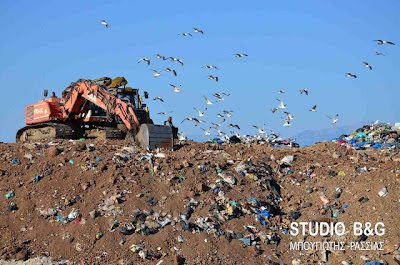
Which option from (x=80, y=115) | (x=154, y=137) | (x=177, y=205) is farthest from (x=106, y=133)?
(x=177, y=205)

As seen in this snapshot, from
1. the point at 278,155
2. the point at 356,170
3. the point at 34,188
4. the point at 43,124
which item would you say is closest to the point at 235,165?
the point at 278,155

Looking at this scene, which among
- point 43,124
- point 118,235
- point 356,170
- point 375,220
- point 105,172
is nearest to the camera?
point 118,235

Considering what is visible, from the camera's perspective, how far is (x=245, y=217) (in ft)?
29.2

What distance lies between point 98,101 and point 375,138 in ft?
30.2

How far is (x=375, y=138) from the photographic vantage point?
16562 millimetres

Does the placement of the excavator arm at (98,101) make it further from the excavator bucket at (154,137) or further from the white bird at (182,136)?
the white bird at (182,136)

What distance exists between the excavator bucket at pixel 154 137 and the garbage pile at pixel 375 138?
20.1ft

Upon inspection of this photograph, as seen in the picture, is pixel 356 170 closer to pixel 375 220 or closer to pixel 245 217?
pixel 375 220

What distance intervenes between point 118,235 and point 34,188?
1946 mm

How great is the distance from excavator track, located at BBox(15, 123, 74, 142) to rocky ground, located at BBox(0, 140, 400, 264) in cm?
377

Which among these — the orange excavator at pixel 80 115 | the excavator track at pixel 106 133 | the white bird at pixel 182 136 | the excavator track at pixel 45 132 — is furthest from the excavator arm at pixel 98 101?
the white bird at pixel 182 136

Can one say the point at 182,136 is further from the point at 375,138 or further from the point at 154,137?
the point at 375,138

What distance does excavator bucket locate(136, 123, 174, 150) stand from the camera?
37.8ft

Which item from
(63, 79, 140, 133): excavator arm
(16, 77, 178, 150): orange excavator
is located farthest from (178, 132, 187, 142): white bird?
(63, 79, 140, 133): excavator arm
